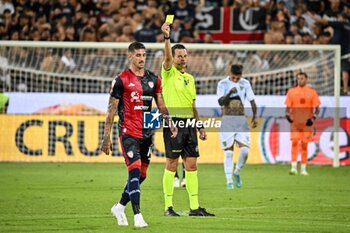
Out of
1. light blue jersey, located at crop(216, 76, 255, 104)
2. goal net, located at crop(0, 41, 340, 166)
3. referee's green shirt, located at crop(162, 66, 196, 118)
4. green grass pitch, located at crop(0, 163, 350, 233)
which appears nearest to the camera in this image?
green grass pitch, located at crop(0, 163, 350, 233)

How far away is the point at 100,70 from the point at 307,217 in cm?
1321

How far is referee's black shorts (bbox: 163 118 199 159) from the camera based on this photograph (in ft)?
41.5

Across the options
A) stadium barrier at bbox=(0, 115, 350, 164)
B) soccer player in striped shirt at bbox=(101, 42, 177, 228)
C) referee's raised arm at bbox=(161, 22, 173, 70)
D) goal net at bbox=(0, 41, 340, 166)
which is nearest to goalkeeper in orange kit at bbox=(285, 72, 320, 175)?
goal net at bbox=(0, 41, 340, 166)

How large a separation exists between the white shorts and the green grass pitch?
0.91 meters

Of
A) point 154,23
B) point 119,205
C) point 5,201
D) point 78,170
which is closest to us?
point 119,205

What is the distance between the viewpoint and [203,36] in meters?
26.7

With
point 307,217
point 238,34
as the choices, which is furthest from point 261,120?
point 307,217

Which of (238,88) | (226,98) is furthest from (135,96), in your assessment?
(238,88)

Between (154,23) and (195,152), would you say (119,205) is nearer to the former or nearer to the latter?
(195,152)

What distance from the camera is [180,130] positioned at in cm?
1278

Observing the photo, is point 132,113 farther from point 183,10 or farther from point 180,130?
point 183,10

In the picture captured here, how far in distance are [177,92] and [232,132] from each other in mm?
4388

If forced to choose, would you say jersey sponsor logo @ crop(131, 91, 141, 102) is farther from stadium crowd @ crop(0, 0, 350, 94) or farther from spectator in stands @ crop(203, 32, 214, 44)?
spectator in stands @ crop(203, 32, 214, 44)

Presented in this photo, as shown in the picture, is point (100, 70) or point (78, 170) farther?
point (100, 70)
